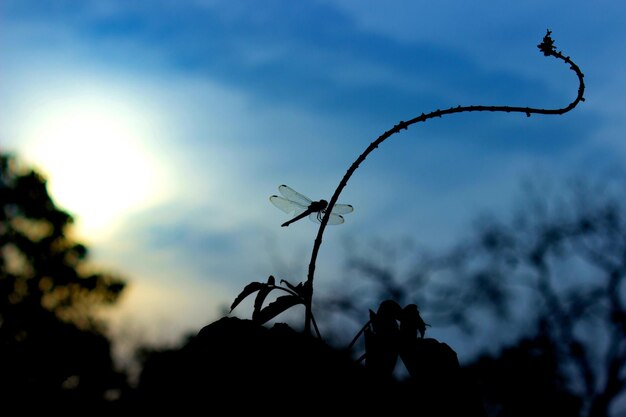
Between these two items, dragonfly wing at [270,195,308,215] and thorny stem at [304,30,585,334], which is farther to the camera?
dragonfly wing at [270,195,308,215]

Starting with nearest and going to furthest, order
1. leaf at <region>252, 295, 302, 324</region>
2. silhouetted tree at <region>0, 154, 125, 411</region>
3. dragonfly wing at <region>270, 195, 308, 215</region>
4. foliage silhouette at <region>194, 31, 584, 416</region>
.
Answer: foliage silhouette at <region>194, 31, 584, 416</region> < leaf at <region>252, 295, 302, 324</region> < dragonfly wing at <region>270, 195, 308, 215</region> < silhouetted tree at <region>0, 154, 125, 411</region>

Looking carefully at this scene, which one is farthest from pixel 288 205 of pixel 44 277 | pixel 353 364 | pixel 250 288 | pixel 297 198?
pixel 44 277

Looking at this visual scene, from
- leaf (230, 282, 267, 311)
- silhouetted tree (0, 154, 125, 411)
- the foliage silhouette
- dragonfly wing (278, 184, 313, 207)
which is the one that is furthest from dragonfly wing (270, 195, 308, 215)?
silhouetted tree (0, 154, 125, 411)

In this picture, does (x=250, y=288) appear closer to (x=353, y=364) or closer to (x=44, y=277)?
(x=353, y=364)

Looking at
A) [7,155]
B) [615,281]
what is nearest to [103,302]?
[7,155]

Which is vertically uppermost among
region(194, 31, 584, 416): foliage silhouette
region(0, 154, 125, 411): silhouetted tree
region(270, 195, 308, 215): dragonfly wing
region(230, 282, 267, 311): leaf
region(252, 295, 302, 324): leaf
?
region(0, 154, 125, 411): silhouetted tree

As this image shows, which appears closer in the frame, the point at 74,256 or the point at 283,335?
the point at 283,335

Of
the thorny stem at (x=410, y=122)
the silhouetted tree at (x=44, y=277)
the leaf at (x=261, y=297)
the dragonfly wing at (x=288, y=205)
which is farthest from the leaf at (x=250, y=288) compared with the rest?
the silhouetted tree at (x=44, y=277)

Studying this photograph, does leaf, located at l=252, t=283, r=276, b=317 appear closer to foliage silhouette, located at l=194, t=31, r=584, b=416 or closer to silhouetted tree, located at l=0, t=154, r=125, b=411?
foliage silhouette, located at l=194, t=31, r=584, b=416

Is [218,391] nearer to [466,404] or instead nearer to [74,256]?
[466,404]
